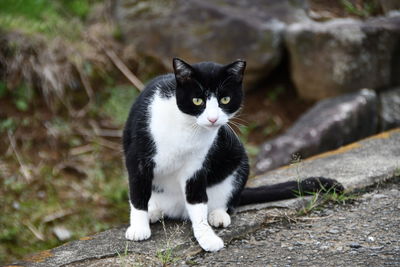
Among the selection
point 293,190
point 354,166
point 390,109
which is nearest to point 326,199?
point 293,190

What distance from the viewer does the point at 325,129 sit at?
3.86 meters

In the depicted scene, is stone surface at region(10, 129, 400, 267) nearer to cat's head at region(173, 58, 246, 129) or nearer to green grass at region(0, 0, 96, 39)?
cat's head at region(173, 58, 246, 129)

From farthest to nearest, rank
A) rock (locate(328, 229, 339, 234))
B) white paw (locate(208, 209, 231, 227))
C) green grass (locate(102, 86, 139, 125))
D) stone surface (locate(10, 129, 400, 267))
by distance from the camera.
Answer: green grass (locate(102, 86, 139, 125)) < white paw (locate(208, 209, 231, 227)) < rock (locate(328, 229, 339, 234)) < stone surface (locate(10, 129, 400, 267))

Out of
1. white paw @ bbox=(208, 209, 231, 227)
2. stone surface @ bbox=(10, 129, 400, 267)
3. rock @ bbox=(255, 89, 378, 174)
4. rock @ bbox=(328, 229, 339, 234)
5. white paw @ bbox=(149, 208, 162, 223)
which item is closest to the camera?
stone surface @ bbox=(10, 129, 400, 267)

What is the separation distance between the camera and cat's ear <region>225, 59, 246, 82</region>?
2.16 metres

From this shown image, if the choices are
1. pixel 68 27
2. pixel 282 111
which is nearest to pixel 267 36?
pixel 282 111

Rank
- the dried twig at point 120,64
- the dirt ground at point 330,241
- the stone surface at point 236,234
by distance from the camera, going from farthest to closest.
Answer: the dried twig at point 120,64 < the stone surface at point 236,234 < the dirt ground at point 330,241

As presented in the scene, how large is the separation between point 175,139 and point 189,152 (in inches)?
3.4

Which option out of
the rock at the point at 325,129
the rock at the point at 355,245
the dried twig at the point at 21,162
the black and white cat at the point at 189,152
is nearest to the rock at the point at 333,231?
the rock at the point at 355,245

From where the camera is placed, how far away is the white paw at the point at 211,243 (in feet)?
7.13

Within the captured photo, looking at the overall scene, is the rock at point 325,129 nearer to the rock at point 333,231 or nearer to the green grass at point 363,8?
the green grass at point 363,8

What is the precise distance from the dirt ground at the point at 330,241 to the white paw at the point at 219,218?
115mm

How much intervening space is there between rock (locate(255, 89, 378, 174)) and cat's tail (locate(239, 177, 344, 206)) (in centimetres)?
116

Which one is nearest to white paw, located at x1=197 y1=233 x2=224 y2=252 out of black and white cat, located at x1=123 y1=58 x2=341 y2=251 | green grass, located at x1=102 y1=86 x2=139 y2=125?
black and white cat, located at x1=123 y1=58 x2=341 y2=251
